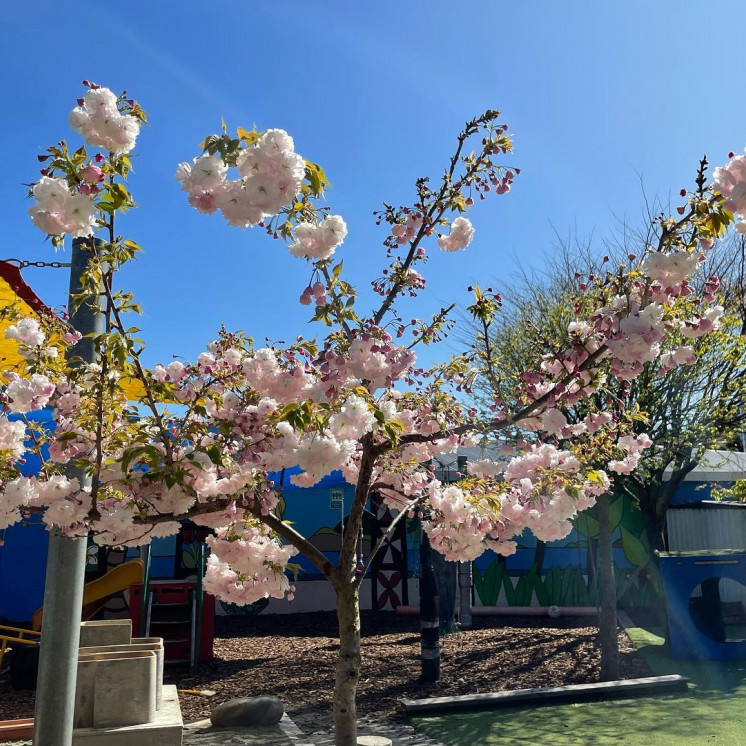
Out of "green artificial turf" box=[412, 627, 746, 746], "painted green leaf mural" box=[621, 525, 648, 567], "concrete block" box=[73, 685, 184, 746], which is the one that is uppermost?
"painted green leaf mural" box=[621, 525, 648, 567]

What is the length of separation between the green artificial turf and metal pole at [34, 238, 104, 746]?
118 inches

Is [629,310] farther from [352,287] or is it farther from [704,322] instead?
[352,287]

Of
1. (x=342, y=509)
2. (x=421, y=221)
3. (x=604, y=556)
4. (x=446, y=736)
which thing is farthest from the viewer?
(x=342, y=509)

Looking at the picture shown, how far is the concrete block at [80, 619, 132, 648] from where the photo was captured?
20.7 ft

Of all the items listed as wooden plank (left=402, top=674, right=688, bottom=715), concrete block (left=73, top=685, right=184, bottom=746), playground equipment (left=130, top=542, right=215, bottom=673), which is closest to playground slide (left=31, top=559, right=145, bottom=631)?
playground equipment (left=130, top=542, right=215, bottom=673)

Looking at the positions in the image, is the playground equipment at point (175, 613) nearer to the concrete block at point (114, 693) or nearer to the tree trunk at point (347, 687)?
the concrete block at point (114, 693)

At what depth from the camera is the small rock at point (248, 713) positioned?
20.1ft

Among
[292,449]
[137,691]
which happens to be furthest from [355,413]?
[137,691]

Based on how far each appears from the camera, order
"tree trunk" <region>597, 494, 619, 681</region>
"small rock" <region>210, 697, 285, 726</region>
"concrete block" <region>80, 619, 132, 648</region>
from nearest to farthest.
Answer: "small rock" <region>210, 697, 285, 726</region>
"concrete block" <region>80, 619, 132, 648</region>
"tree trunk" <region>597, 494, 619, 681</region>

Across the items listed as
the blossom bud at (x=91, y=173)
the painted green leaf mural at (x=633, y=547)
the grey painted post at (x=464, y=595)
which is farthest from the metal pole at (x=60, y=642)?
the painted green leaf mural at (x=633, y=547)

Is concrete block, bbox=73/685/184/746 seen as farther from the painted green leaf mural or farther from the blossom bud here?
the painted green leaf mural

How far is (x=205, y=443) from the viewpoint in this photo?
13.1 feet

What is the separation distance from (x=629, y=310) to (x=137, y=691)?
4.08m

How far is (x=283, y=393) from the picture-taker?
3.95m
